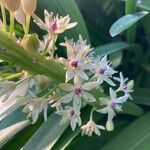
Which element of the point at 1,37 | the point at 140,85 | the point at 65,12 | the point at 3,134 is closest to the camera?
the point at 1,37

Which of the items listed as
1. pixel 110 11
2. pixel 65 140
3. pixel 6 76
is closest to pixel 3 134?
pixel 65 140

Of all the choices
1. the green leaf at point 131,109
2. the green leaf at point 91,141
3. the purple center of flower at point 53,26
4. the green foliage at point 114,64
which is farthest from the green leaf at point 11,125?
the purple center of flower at point 53,26

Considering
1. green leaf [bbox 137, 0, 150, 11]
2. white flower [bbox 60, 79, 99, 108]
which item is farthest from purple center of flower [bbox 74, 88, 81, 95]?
green leaf [bbox 137, 0, 150, 11]

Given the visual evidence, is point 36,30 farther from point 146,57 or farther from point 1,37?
point 1,37

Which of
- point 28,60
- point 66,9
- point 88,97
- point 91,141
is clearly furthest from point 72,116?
point 66,9

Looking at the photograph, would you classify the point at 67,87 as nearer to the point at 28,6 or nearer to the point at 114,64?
the point at 28,6

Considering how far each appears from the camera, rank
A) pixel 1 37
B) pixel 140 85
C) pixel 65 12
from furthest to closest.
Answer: pixel 140 85 → pixel 65 12 → pixel 1 37

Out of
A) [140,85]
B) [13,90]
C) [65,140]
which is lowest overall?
[140,85]
